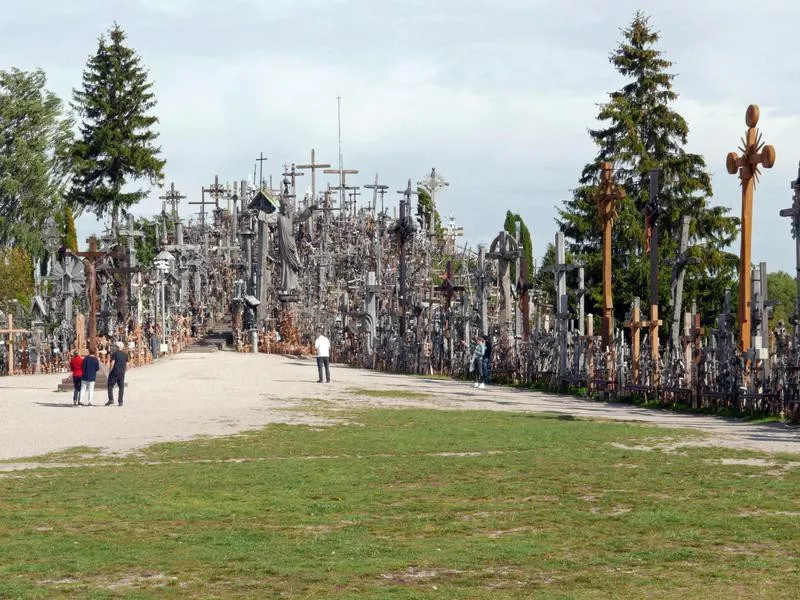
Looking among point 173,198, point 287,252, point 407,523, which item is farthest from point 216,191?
point 407,523

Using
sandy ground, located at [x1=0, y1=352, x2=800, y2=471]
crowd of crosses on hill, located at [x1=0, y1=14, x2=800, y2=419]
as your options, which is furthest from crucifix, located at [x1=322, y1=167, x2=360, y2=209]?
sandy ground, located at [x1=0, y1=352, x2=800, y2=471]

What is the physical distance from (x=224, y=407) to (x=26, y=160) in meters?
50.1

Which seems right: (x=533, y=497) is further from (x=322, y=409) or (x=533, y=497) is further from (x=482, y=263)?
(x=482, y=263)

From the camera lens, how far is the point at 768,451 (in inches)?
805

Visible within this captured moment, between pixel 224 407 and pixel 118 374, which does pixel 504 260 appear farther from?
pixel 118 374

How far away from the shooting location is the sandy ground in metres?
23.5

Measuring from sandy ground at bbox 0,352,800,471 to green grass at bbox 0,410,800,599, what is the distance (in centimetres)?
240

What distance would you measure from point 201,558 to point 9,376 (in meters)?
36.2

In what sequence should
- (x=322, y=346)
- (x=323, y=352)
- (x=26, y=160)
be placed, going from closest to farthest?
1. (x=322, y=346)
2. (x=323, y=352)
3. (x=26, y=160)

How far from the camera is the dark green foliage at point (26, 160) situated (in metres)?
77.1

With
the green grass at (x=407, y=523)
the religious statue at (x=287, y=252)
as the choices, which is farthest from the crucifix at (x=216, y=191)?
the green grass at (x=407, y=523)

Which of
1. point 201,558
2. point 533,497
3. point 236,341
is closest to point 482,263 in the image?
point 236,341

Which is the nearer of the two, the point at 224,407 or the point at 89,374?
the point at 89,374

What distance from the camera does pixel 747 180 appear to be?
1136 inches
